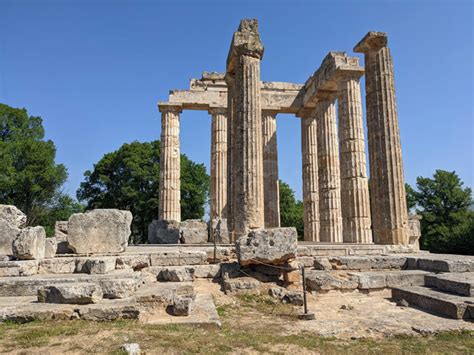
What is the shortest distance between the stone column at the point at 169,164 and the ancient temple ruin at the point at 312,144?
66 millimetres

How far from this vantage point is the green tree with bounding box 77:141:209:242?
37906mm

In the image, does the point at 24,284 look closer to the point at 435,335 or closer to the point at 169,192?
the point at 435,335

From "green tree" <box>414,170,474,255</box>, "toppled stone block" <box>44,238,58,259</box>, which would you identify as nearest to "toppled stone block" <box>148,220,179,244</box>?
"toppled stone block" <box>44,238,58,259</box>

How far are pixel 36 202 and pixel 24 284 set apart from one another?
96.0ft

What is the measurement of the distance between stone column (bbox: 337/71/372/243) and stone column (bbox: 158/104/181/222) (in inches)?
420

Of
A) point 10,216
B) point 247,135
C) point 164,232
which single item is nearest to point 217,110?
point 164,232

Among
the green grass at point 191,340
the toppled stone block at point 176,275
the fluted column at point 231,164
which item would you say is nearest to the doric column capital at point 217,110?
the fluted column at point 231,164

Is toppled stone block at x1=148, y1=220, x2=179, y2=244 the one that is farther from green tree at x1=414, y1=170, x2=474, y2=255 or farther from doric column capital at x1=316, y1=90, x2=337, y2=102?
green tree at x1=414, y1=170, x2=474, y2=255

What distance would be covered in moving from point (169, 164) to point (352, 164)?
11.7m

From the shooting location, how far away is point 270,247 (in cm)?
861

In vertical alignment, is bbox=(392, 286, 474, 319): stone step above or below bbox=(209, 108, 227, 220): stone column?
below

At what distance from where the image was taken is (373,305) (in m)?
7.65

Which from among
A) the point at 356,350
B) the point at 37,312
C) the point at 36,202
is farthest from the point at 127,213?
the point at 36,202

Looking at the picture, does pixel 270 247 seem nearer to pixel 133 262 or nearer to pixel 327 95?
pixel 133 262
